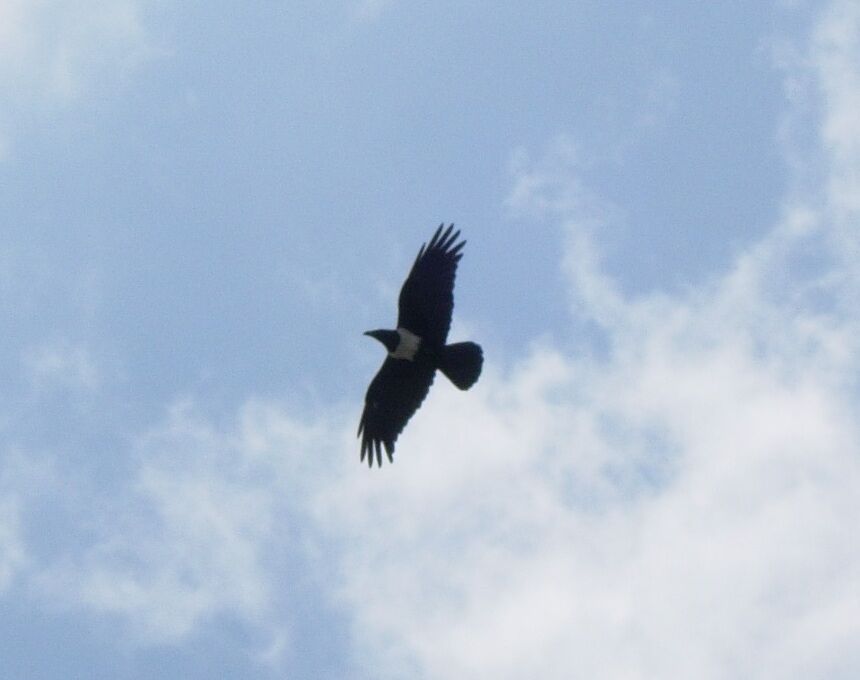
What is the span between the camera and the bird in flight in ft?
68.9

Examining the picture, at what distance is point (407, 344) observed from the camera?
70.0ft

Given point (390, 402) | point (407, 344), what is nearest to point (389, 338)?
point (407, 344)

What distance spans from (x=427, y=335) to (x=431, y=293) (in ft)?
1.84

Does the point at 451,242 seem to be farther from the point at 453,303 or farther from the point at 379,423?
the point at 379,423

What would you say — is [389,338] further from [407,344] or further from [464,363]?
[464,363]

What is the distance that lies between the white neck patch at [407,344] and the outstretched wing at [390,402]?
0.48ft

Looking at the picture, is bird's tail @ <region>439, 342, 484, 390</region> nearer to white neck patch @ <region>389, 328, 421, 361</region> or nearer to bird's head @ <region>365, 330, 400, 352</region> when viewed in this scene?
white neck patch @ <region>389, 328, 421, 361</region>

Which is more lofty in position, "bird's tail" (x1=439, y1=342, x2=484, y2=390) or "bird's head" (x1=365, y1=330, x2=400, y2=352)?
"bird's head" (x1=365, y1=330, x2=400, y2=352)

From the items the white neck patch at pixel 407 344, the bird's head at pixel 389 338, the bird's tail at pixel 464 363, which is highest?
the bird's head at pixel 389 338

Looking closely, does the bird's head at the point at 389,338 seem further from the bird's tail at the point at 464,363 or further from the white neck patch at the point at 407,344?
the bird's tail at the point at 464,363

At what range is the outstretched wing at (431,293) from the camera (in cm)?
2117

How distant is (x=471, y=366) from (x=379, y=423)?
1772 mm

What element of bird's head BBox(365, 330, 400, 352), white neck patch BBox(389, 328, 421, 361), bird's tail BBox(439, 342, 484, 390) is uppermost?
bird's head BBox(365, 330, 400, 352)

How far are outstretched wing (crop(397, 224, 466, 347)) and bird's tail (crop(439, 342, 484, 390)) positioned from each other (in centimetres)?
29
